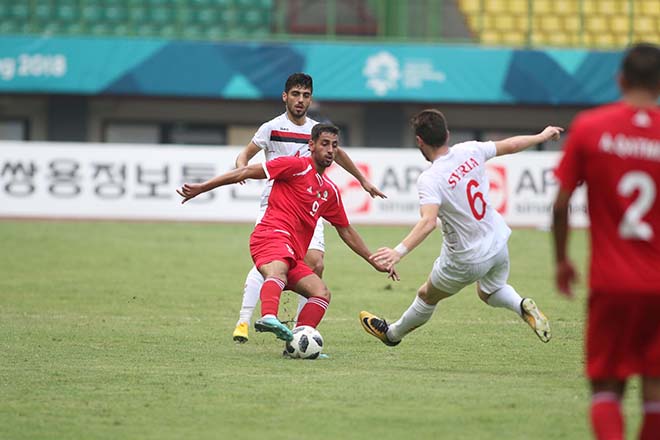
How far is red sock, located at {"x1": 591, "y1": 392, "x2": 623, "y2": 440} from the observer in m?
5.02

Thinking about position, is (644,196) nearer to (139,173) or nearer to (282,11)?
(139,173)

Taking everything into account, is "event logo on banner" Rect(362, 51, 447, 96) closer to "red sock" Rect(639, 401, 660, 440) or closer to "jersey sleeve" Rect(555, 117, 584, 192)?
"jersey sleeve" Rect(555, 117, 584, 192)

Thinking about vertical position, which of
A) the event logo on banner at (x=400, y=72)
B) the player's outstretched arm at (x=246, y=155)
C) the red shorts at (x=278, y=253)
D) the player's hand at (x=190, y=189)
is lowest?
the event logo on banner at (x=400, y=72)

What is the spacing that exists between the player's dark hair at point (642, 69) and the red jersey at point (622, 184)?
11 centimetres

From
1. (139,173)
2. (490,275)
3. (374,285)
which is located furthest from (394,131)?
(490,275)

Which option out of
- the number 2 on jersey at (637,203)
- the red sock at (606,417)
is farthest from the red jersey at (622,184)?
the red sock at (606,417)

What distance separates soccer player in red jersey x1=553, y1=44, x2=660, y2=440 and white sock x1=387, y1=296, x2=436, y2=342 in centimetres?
381

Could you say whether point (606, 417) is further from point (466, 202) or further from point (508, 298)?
point (508, 298)

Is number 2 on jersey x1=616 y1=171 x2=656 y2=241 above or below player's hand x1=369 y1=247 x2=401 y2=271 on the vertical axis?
above

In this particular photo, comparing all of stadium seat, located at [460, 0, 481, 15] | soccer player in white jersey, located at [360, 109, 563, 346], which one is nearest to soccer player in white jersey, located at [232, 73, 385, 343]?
soccer player in white jersey, located at [360, 109, 563, 346]

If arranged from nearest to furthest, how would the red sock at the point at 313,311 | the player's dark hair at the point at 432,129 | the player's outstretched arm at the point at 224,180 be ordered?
1. the player's dark hair at the point at 432,129
2. the player's outstretched arm at the point at 224,180
3. the red sock at the point at 313,311

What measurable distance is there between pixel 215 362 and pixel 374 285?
6.55m

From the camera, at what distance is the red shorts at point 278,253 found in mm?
9172

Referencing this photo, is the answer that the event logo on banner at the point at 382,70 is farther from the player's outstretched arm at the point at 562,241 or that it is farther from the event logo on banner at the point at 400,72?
the player's outstretched arm at the point at 562,241
